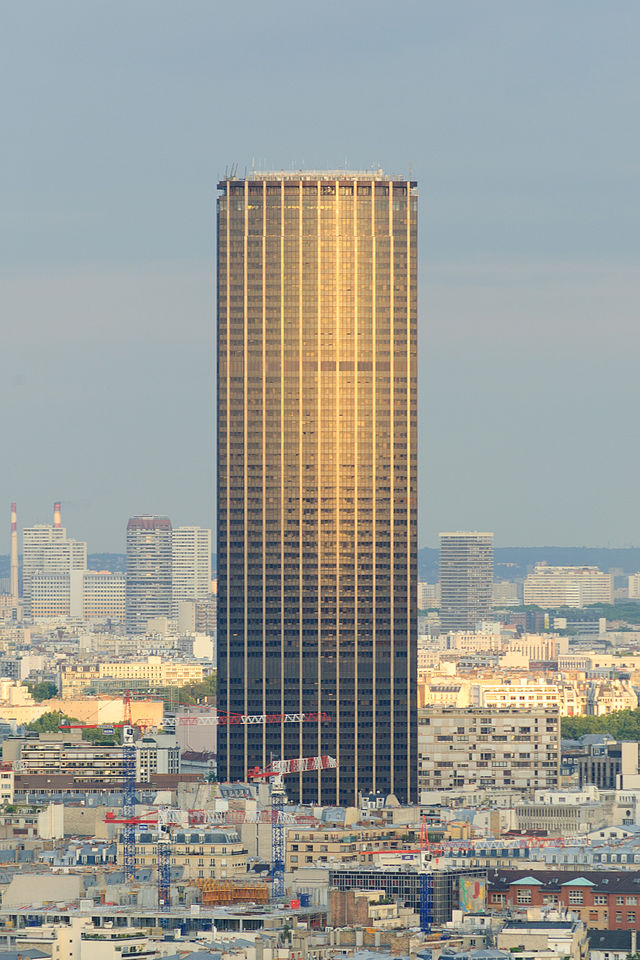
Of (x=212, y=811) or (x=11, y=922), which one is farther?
(x=212, y=811)

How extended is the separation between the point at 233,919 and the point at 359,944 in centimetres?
624

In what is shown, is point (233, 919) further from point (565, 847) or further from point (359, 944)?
point (565, 847)

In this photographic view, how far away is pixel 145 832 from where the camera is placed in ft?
629

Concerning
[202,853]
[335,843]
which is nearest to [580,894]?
[202,853]

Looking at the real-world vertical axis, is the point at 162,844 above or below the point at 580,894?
above

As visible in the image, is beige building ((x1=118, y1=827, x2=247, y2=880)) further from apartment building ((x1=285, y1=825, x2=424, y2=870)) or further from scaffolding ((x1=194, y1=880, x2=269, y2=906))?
scaffolding ((x1=194, y1=880, x2=269, y2=906))

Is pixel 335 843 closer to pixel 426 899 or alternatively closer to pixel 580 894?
pixel 580 894

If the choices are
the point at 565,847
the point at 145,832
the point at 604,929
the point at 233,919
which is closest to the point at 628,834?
the point at 565,847

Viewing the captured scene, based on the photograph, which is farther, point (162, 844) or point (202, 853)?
point (162, 844)

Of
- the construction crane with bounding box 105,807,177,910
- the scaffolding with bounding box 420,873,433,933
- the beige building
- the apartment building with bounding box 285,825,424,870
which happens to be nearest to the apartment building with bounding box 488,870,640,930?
the scaffolding with bounding box 420,873,433,933

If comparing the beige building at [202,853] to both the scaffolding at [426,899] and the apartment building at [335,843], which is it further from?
the scaffolding at [426,899]

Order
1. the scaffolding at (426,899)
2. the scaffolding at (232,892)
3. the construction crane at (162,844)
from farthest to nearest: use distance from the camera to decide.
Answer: the scaffolding at (232,892), the construction crane at (162,844), the scaffolding at (426,899)

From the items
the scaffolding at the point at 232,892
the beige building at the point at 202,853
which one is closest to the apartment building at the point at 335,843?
the beige building at the point at 202,853

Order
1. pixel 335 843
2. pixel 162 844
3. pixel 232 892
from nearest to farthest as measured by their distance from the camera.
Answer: pixel 232 892 → pixel 162 844 → pixel 335 843
